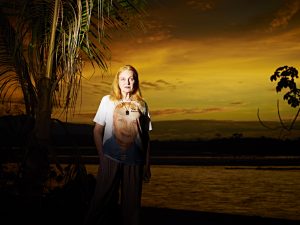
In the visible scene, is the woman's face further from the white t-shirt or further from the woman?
the white t-shirt

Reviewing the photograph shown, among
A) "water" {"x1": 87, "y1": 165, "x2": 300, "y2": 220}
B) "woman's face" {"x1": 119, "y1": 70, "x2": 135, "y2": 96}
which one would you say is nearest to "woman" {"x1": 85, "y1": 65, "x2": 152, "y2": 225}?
"woman's face" {"x1": 119, "y1": 70, "x2": 135, "y2": 96}

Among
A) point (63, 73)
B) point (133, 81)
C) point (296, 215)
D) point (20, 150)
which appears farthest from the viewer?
point (296, 215)

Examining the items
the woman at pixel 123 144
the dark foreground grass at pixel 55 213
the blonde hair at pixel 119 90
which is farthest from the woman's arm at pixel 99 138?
the dark foreground grass at pixel 55 213

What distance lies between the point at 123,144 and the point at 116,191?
1.64ft

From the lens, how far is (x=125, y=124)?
497 cm

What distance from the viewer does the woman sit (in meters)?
4.96

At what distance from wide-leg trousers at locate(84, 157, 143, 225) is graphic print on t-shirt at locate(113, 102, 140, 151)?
195 millimetres

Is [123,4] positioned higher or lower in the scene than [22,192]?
higher

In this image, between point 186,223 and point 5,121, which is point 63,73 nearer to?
point 5,121

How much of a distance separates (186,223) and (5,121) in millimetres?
2588

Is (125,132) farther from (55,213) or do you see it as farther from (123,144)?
(55,213)

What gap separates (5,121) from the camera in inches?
296

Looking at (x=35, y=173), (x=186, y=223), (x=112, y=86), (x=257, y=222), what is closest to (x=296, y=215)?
(x=257, y=222)

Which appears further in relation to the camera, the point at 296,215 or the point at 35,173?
the point at 296,215
